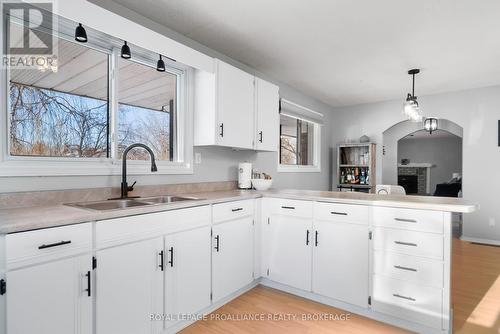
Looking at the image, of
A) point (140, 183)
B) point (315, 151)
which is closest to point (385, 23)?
point (140, 183)

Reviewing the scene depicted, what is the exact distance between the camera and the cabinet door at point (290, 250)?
96.7 inches

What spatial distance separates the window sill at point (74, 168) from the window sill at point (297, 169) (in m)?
2.07

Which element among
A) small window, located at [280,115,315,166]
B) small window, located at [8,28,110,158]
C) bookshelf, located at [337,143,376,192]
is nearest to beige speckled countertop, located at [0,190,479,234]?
small window, located at [8,28,110,158]

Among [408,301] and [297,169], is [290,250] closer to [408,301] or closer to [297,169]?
[408,301]

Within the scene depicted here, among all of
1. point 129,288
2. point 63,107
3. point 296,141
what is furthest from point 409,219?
point 296,141

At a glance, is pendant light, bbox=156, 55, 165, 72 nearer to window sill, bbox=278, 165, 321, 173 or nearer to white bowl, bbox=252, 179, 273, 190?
white bowl, bbox=252, 179, 273, 190

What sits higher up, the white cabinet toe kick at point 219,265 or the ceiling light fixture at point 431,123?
the ceiling light fixture at point 431,123

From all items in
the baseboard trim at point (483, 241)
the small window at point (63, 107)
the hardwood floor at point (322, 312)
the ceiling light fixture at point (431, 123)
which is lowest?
the hardwood floor at point (322, 312)

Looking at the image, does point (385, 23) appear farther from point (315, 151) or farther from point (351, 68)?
point (315, 151)

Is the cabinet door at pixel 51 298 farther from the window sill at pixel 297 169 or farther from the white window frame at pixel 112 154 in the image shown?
the window sill at pixel 297 169

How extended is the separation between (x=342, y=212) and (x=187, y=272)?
1279 millimetres

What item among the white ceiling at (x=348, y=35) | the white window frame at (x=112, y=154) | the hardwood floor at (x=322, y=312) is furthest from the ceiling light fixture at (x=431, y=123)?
the white window frame at (x=112, y=154)

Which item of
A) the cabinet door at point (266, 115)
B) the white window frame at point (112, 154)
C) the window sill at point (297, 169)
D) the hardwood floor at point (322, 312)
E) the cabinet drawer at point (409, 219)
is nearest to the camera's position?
the white window frame at point (112, 154)

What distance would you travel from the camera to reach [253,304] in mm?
2391
